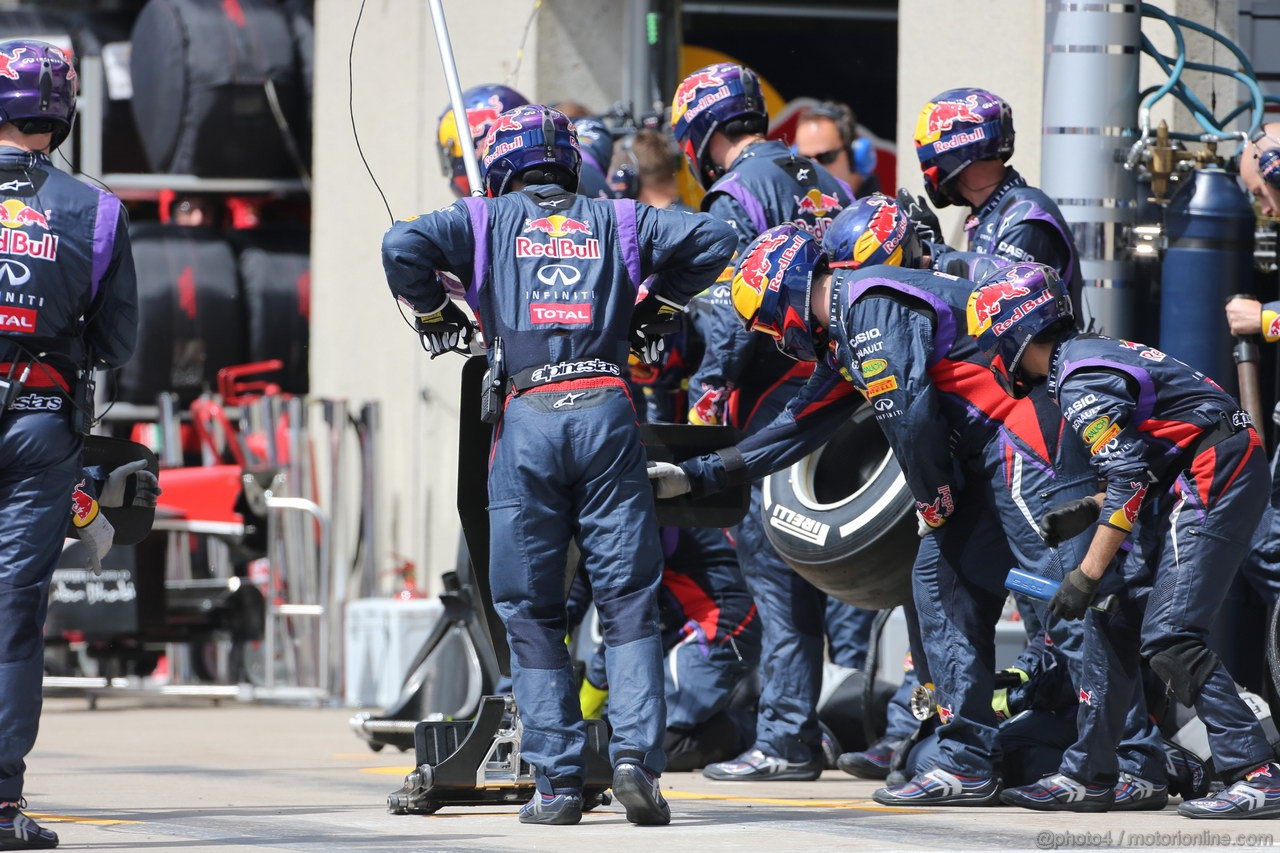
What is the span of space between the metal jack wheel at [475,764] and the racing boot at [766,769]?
4.54 feet

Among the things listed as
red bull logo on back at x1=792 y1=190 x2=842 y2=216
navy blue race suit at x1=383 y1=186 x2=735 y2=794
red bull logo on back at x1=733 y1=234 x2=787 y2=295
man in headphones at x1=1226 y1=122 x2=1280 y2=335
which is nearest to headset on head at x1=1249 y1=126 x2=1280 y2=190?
man in headphones at x1=1226 y1=122 x2=1280 y2=335

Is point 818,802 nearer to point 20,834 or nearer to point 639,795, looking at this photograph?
point 639,795

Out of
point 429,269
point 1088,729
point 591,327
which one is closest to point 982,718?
point 1088,729

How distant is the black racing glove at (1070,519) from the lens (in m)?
6.43

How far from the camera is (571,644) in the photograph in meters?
8.84

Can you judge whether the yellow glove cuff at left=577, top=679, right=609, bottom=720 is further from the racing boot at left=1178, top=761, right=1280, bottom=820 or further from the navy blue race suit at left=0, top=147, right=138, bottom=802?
the navy blue race suit at left=0, top=147, right=138, bottom=802

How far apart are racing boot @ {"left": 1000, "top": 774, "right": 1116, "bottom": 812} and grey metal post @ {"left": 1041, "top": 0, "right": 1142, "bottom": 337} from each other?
8.09 ft

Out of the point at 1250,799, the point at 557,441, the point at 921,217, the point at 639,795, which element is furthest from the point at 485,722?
A: the point at 921,217

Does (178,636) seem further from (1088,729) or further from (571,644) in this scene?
(1088,729)

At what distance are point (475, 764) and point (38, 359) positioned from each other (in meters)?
1.74

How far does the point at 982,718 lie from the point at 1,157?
11.2ft

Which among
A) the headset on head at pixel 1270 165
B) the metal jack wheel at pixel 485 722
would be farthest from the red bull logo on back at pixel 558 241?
the headset on head at pixel 1270 165

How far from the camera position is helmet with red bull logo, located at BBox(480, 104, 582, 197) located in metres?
6.63

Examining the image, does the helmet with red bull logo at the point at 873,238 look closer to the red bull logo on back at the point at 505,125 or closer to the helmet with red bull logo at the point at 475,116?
the red bull logo on back at the point at 505,125
